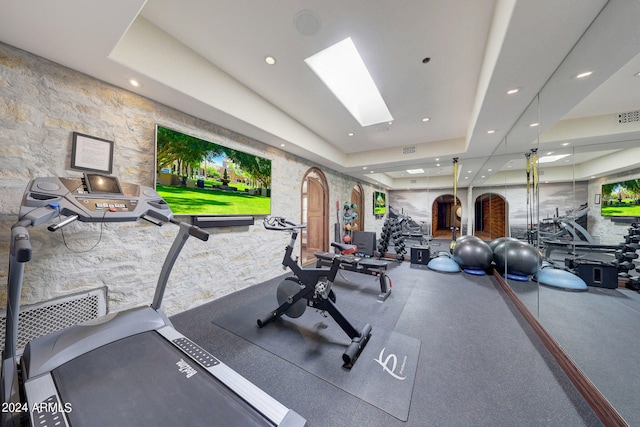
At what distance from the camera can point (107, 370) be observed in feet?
3.85

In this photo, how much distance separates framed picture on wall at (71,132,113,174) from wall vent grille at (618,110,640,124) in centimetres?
437

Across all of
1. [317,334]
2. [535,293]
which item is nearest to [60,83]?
[317,334]

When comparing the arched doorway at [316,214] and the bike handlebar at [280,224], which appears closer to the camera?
the bike handlebar at [280,224]

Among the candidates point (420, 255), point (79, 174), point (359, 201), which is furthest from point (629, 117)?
point (359, 201)

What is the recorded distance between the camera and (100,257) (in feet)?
6.47

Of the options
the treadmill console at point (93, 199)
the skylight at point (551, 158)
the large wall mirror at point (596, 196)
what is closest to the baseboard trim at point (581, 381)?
the large wall mirror at point (596, 196)

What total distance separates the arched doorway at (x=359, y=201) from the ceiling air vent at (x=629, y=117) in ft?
17.3

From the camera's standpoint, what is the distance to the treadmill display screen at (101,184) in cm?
138

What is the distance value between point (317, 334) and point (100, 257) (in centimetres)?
233

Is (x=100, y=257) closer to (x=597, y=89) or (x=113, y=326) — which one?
(x=113, y=326)

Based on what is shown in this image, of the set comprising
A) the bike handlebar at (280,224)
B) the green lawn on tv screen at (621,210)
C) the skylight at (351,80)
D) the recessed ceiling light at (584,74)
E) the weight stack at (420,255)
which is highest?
the skylight at (351,80)

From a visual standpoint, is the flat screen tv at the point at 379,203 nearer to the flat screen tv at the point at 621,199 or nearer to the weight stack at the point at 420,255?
the weight stack at the point at 420,255

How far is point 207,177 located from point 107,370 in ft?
7.09

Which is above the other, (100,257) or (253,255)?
(100,257)
